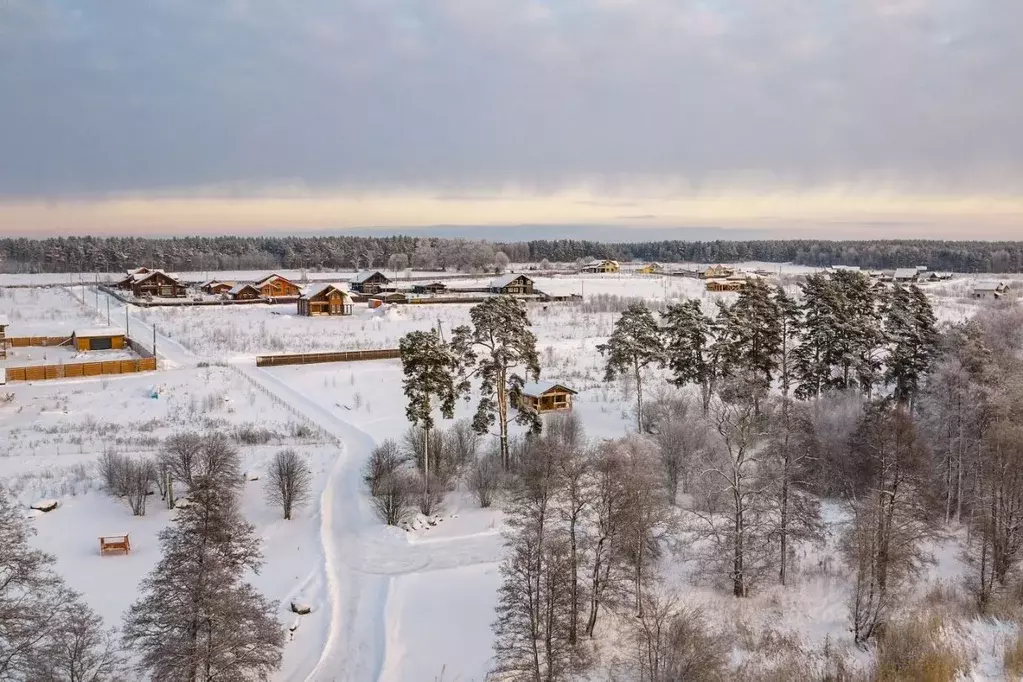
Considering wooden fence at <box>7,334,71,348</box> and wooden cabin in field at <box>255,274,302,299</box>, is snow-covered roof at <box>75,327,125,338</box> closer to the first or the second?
wooden fence at <box>7,334,71,348</box>

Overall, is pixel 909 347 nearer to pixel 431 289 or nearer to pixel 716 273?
pixel 431 289

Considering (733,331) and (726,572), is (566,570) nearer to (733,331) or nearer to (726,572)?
(726,572)

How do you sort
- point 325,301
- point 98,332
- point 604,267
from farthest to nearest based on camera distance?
point 604,267, point 325,301, point 98,332

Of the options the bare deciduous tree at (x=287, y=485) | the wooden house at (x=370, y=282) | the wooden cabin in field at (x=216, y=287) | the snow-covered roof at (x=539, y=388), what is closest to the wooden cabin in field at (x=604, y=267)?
the wooden house at (x=370, y=282)

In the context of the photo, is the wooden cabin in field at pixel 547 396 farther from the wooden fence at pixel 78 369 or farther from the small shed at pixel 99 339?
the small shed at pixel 99 339

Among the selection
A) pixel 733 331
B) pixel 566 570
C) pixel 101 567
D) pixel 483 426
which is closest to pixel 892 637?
pixel 566 570

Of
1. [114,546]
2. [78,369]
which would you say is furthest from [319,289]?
[114,546]
